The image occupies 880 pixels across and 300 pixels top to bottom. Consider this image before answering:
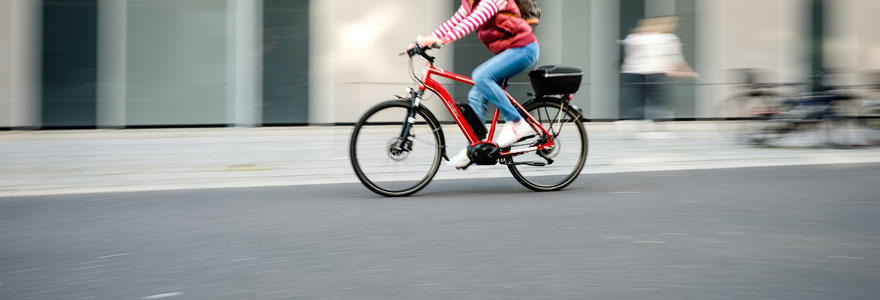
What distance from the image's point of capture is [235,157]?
1053 centimetres

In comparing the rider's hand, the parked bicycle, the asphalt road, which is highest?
→ the rider's hand

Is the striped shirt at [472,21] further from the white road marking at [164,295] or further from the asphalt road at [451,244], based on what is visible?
the white road marking at [164,295]

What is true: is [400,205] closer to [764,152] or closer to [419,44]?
[419,44]

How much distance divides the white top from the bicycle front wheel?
21.4ft

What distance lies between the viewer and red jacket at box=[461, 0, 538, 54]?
6.78 m

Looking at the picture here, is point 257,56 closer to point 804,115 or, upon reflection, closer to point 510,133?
point 804,115

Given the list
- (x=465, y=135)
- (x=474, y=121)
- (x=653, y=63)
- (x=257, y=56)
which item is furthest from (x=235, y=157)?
(x=257, y=56)

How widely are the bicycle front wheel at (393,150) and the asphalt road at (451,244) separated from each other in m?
0.18

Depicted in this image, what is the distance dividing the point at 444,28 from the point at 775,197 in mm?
2379

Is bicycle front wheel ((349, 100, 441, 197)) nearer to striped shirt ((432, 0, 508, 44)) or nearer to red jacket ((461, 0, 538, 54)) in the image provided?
striped shirt ((432, 0, 508, 44))

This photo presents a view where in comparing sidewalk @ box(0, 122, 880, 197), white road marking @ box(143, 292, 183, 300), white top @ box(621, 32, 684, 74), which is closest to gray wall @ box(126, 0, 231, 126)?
sidewalk @ box(0, 122, 880, 197)

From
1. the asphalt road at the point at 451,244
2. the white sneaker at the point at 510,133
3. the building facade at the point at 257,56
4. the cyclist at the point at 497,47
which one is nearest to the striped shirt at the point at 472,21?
the cyclist at the point at 497,47

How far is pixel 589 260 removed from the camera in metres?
4.52

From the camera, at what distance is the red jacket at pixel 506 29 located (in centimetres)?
678
